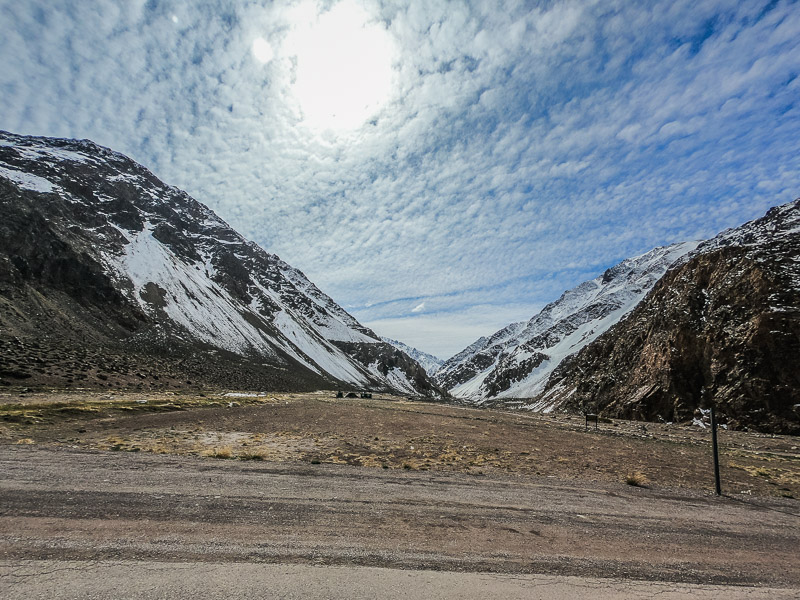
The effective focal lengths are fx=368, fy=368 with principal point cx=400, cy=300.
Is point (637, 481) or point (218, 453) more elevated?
point (637, 481)

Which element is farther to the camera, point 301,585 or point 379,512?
point 379,512

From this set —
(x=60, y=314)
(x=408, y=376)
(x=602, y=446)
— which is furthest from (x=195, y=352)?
(x=408, y=376)

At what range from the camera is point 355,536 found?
6.79 metres

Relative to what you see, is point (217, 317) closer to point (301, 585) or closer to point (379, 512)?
point (379, 512)

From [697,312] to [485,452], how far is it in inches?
1842

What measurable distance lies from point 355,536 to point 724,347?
49.5m

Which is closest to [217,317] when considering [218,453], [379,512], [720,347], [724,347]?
[218,453]

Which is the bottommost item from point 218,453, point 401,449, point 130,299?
point 401,449

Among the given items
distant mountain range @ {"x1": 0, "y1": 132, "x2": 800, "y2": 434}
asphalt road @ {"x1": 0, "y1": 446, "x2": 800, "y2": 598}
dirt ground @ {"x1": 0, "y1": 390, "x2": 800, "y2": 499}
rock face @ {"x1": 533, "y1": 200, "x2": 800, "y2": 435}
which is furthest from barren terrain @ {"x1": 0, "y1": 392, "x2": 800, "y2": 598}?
distant mountain range @ {"x1": 0, "y1": 132, "x2": 800, "y2": 434}

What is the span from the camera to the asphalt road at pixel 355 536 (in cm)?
516

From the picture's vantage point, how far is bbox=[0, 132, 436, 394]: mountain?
56.0m

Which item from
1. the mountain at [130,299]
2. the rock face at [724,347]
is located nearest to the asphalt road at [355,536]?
the rock face at [724,347]

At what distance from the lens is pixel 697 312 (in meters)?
48.0

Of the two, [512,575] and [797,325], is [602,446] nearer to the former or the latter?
[512,575]
